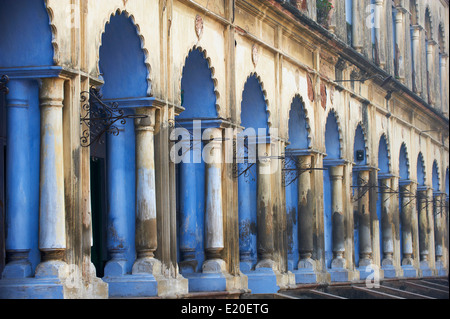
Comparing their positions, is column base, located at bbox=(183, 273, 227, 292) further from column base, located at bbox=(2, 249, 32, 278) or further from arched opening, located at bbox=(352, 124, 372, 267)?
arched opening, located at bbox=(352, 124, 372, 267)

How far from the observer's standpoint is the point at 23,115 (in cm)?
1101

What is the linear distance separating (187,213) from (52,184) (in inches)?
177

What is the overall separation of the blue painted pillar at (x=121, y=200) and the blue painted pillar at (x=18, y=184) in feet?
7.27

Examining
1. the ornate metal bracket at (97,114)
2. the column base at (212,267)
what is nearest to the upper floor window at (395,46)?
the column base at (212,267)

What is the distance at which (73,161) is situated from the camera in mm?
11031

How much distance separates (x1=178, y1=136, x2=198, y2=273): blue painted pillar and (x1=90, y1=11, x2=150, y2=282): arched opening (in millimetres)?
1960

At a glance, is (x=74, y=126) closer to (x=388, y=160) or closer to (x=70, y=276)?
(x=70, y=276)

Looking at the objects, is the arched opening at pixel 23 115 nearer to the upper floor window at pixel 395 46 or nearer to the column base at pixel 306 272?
the column base at pixel 306 272

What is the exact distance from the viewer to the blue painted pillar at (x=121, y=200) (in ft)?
42.7

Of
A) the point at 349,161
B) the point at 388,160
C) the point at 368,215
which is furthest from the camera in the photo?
the point at 388,160

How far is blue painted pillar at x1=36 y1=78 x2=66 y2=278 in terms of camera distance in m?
10.7

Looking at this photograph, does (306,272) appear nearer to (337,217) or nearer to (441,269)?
(337,217)
